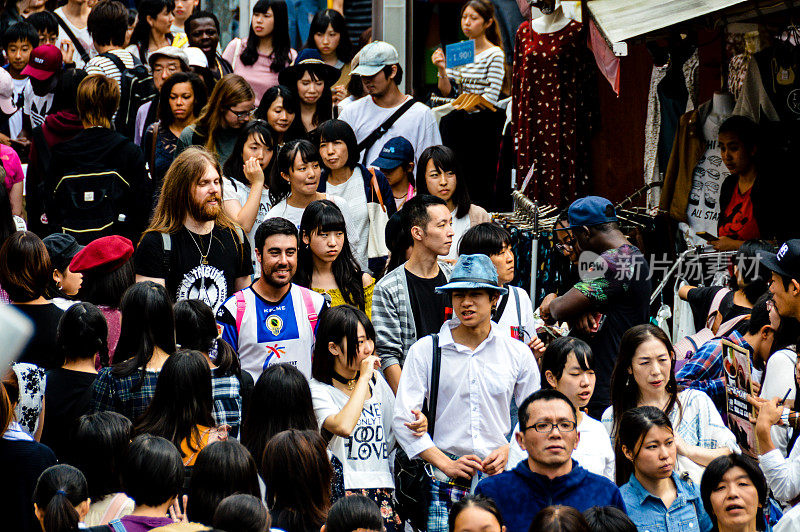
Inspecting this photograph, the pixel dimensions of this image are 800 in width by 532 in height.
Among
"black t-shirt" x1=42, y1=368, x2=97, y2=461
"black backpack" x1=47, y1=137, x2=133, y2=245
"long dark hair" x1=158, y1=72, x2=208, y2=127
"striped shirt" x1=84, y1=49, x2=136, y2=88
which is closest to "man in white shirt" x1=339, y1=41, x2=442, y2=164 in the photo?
"long dark hair" x1=158, y1=72, x2=208, y2=127

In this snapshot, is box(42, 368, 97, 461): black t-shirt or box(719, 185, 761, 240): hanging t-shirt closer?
box(42, 368, 97, 461): black t-shirt

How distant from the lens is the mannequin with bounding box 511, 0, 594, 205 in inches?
390

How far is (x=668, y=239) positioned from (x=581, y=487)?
540cm

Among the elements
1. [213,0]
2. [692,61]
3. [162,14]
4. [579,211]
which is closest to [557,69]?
[692,61]

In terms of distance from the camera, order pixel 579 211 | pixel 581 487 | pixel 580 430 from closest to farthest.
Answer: pixel 581 487, pixel 580 430, pixel 579 211

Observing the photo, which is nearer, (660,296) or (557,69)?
(660,296)

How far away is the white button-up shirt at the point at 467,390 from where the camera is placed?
582cm

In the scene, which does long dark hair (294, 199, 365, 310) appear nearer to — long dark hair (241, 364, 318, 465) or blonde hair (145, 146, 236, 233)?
blonde hair (145, 146, 236, 233)

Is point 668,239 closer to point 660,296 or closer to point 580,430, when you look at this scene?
point 660,296

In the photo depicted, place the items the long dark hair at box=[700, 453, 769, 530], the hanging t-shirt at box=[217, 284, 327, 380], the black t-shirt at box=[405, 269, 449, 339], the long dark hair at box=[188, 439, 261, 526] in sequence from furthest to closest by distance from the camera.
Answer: the black t-shirt at box=[405, 269, 449, 339], the hanging t-shirt at box=[217, 284, 327, 380], the long dark hair at box=[700, 453, 769, 530], the long dark hair at box=[188, 439, 261, 526]

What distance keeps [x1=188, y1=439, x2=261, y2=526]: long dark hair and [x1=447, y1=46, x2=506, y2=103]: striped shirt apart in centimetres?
683

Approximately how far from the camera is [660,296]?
9.26 metres

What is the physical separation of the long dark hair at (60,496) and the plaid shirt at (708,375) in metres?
3.44

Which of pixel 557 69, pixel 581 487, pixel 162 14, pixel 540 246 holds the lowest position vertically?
pixel 581 487
